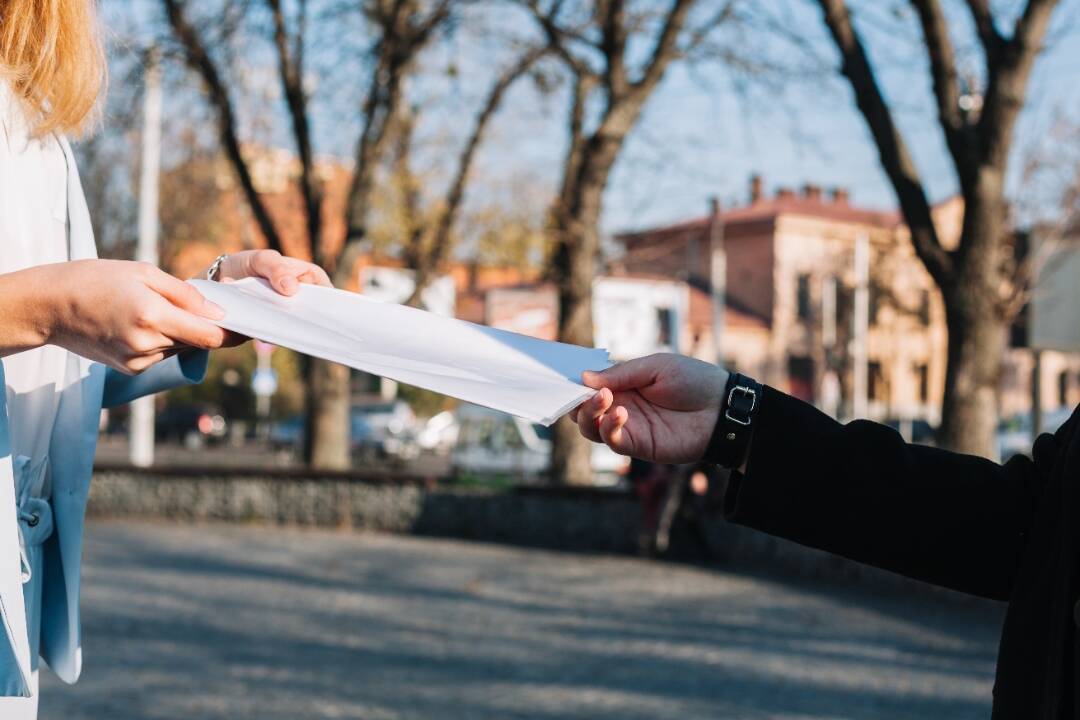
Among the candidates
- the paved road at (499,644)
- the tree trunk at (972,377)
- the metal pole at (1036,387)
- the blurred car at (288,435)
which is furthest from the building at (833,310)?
the paved road at (499,644)

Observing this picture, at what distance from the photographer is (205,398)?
162ft

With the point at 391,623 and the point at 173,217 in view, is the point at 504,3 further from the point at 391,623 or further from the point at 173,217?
the point at 173,217

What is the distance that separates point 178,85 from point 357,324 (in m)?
16.9

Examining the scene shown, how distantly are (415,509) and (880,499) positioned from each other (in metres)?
→ 15.0

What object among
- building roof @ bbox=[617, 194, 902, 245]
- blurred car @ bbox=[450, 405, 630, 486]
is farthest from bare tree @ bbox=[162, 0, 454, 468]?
building roof @ bbox=[617, 194, 902, 245]

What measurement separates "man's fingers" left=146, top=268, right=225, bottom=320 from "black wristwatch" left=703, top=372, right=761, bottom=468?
826 millimetres

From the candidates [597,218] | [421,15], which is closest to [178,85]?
[421,15]

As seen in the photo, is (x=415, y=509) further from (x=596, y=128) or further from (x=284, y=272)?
(x=284, y=272)

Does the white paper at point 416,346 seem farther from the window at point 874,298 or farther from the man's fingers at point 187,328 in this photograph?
the window at point 874,298

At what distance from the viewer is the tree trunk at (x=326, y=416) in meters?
18.3

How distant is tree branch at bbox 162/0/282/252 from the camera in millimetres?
16859

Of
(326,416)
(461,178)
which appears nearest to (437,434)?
(461,178)

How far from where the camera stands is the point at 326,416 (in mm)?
18625

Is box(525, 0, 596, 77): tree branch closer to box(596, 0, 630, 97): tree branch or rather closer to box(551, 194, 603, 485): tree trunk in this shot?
box(596, 0, 630, 97): tree branch
